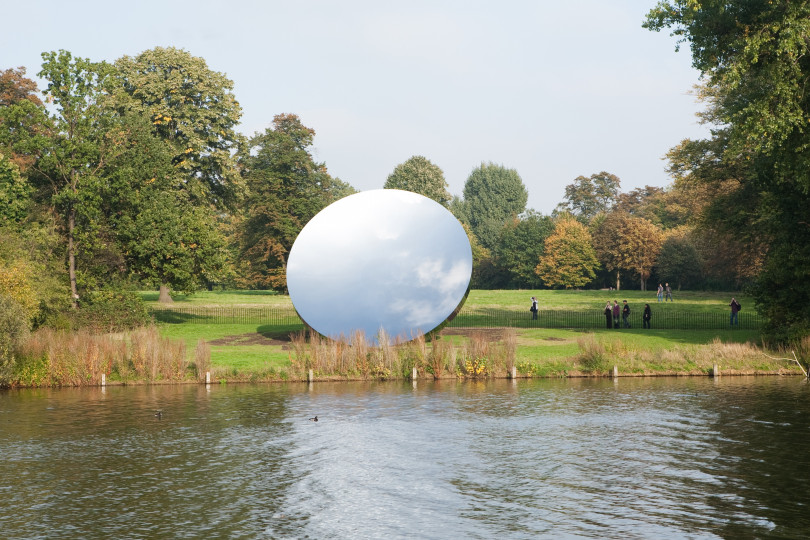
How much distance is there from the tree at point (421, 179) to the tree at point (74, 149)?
5895 centimetres

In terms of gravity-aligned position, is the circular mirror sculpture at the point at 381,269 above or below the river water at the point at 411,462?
above

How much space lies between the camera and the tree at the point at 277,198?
70.8 metres

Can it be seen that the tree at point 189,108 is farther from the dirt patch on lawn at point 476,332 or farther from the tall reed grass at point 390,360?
the tall reed grass at point 390,360

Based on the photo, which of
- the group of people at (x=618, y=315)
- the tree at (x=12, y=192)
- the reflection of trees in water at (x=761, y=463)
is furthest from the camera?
the group of people at (x=618, y=315)

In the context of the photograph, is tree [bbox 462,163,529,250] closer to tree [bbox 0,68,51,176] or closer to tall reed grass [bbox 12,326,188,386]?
tree [bbox 0,68,51,176]

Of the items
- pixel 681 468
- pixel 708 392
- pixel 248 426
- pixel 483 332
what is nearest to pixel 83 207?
pixel 483 332

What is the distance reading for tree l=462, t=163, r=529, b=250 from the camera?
131m

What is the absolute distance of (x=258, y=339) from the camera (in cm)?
4219

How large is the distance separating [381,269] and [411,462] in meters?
16.3

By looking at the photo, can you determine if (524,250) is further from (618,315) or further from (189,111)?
(618,315)

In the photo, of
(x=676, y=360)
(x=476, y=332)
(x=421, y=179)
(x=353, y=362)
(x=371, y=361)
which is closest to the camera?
Result: (x=353, y=362)

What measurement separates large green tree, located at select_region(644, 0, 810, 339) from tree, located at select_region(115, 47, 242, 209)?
36.5 metres

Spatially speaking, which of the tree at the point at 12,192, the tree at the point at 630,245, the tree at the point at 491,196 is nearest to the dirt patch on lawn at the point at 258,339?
the tree at the point at 12,192

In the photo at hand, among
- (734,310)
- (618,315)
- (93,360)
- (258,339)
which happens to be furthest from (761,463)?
(734,310)
